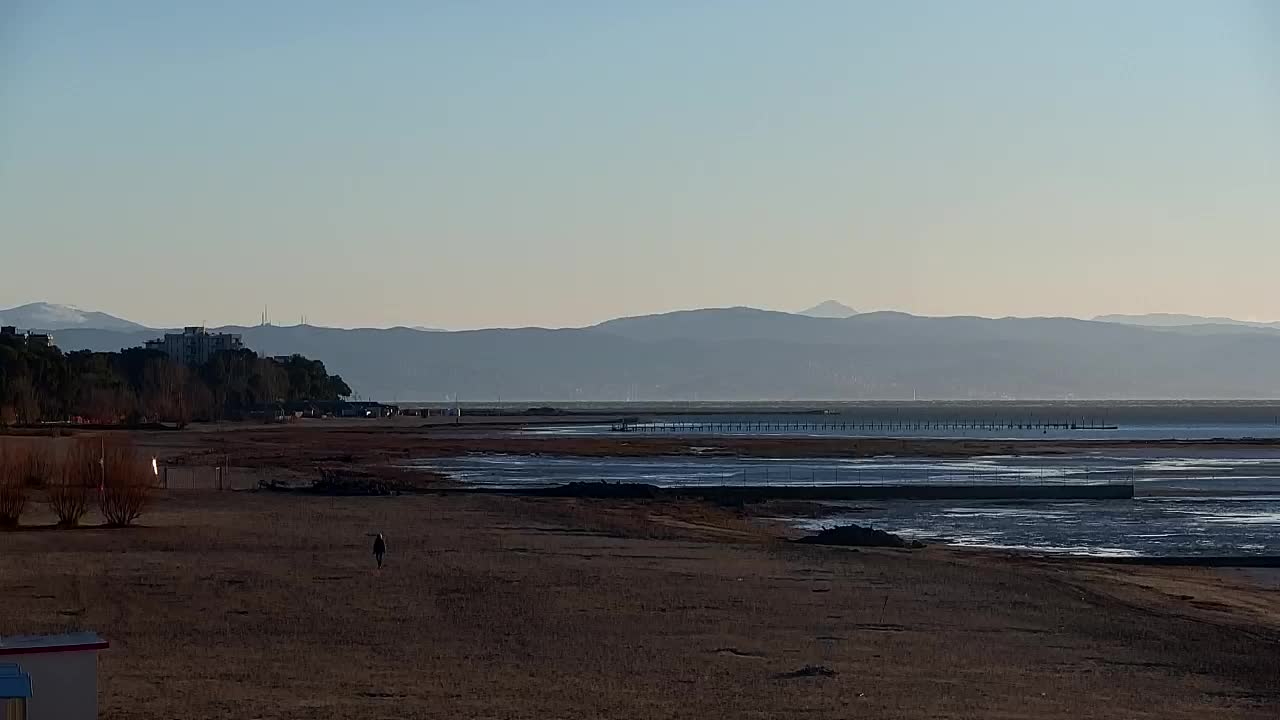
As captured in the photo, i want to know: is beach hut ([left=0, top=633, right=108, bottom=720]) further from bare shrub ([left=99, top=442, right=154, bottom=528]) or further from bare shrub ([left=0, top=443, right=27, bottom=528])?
bare shrub ([left=0, top=443, right=27, bottom=528])

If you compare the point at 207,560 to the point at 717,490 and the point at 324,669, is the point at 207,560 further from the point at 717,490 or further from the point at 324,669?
the point at 717,490

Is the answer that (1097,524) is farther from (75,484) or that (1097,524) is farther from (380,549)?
(75,484)

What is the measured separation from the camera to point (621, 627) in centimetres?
2061

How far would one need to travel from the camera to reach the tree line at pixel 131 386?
109 m

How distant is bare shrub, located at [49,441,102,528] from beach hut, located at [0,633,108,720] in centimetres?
2530

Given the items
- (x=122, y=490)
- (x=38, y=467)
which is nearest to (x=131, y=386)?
(x=38, y=467)

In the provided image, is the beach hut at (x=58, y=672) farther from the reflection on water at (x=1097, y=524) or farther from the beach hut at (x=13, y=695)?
the reflection on water at (x=1097, y=524)

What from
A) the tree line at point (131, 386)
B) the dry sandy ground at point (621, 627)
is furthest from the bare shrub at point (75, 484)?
the tree line at point (131, 386)

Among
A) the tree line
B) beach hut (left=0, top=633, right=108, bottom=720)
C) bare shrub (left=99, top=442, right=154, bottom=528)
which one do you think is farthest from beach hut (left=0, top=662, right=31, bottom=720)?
the tree line

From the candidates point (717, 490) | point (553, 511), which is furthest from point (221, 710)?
point (717, 490)

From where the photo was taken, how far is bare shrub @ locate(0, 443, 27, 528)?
3441 centimetres

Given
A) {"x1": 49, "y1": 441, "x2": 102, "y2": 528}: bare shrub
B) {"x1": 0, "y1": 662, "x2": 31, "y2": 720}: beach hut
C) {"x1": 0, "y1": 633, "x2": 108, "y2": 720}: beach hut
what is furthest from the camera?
{"x1": 49, "y1": 441, "x2": 102, "y2": 528}: bare shrub

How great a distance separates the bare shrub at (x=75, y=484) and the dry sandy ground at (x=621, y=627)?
1169 mm

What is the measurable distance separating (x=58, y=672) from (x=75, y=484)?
1054 inches
